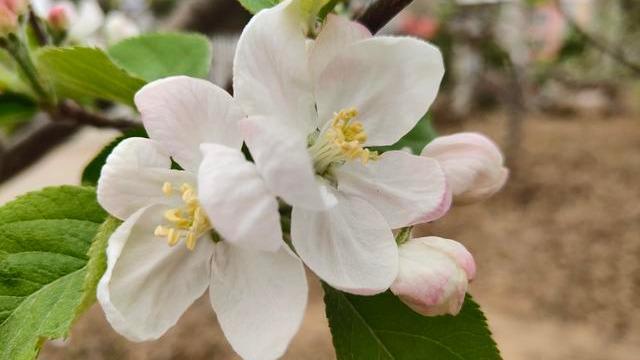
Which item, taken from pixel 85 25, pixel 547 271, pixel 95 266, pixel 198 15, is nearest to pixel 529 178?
pixel 547 271

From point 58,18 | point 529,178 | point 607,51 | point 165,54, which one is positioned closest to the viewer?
point 165,54

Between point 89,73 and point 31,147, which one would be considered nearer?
point 89,73

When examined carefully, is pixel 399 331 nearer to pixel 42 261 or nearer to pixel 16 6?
pixel 42 261

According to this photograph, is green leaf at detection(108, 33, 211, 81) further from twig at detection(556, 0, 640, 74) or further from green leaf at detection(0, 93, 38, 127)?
twig at detection(556, 0, 640, 74)

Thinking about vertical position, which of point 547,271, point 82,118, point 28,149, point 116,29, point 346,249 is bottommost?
point 547,271

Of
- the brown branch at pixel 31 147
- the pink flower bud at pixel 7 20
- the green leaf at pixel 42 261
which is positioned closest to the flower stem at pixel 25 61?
the pink flower bud at pixel 7 20

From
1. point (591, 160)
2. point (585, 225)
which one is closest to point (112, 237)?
point (585, 225)

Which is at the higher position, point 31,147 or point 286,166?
point 286,166

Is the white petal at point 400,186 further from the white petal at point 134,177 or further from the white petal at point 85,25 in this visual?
the white petal at point 85,25
